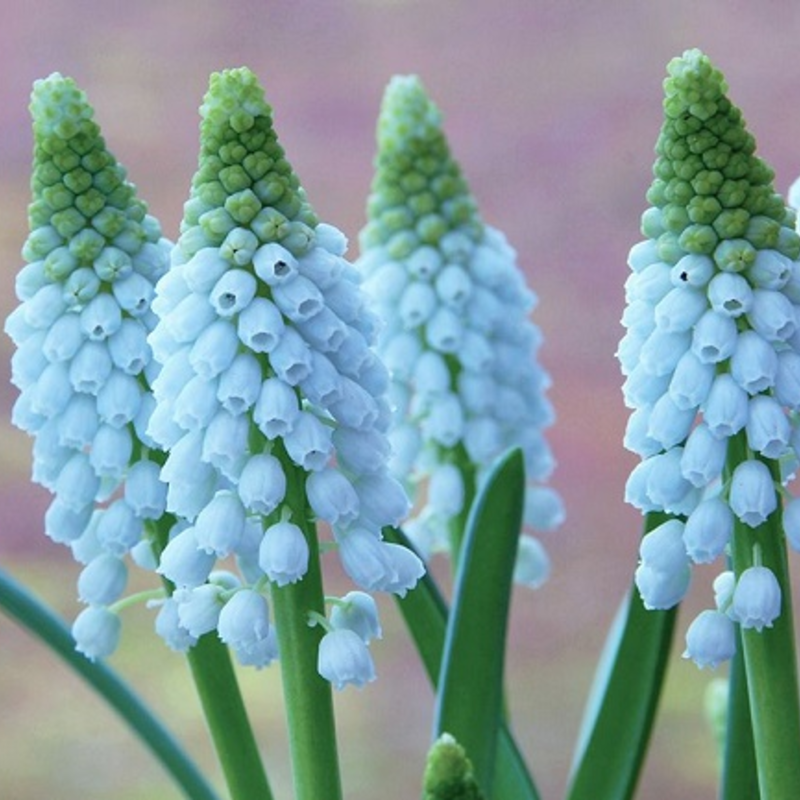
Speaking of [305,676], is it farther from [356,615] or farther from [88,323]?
[88,323]

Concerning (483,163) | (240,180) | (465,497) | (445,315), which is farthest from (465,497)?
(483,163)

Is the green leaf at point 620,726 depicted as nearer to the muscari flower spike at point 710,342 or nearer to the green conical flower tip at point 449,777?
the muscari flower spike at point 710,342

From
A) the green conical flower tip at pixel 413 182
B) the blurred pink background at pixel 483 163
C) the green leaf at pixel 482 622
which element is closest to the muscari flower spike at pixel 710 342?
the green leaf at pixel 482 622

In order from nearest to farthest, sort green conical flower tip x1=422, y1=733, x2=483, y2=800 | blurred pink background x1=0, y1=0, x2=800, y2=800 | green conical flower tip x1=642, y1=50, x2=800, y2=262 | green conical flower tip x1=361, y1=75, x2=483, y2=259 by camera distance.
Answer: green conical flower tip x1=422, y1=733, x2=483, y2=800 → green conical flower tip x1=642, y1=50, x2=800, y2=262 → green conical flower tip x1=361, y1=75, x2=483, y2=259 → blurred pink background x1=0, y1=0, x2=800, y2=800

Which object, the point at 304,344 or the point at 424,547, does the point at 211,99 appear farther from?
the point at 424,547

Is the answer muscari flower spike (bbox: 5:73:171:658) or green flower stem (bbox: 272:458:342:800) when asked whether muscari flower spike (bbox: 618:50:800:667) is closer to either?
green flower stem (bbox: 272:458:342:800)

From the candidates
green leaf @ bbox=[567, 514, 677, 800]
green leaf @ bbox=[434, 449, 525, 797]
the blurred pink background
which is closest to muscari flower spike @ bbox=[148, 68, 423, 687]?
green leaf @ bbox=[434, 449, 525, 797]

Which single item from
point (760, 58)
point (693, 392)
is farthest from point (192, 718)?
point (693, 392)
